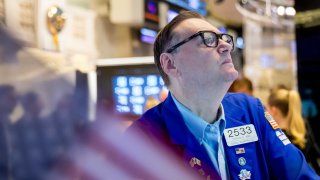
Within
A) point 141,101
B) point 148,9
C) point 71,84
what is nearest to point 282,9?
point 148,9

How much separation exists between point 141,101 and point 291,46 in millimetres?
5096

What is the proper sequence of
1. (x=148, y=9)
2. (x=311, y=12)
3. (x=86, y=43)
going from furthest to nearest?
(x=311, y=12) < (x=148, y=9) < (x=86, y=43)

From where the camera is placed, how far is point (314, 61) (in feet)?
23.0

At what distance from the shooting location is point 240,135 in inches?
50.5

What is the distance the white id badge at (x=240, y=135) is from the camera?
128 cm

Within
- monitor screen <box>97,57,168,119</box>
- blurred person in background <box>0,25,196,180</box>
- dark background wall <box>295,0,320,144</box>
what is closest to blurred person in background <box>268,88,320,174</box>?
monitor screen <box>97,57,168,119</box>

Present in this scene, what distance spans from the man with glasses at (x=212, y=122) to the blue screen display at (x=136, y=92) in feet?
5.29

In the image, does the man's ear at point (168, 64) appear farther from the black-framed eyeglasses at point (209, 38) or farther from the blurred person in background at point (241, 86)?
the blurred person in background at point (241, 86)

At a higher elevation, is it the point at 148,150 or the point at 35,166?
the point at 148,150

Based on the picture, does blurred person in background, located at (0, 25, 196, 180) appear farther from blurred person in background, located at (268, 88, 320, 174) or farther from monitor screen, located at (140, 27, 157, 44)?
monitor screen, located at (140, 27, 157, 44)

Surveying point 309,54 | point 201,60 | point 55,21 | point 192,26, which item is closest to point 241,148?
point 201,60

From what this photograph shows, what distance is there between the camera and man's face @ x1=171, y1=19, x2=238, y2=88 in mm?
1297

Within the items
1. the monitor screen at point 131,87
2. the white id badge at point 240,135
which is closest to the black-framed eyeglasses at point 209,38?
the white id badge at point 240,135

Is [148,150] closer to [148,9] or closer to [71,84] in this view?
[71,84]
